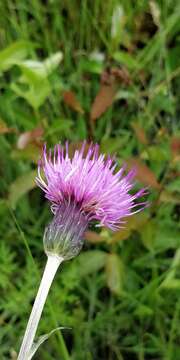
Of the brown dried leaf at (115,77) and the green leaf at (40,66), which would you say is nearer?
the green leaf at (40,66)

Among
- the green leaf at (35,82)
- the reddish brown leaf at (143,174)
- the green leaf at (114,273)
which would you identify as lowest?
the green leaf at (114,273)

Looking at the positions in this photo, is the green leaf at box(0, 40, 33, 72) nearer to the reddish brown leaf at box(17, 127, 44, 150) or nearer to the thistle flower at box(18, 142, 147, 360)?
the reddish brown leaf at box(17, 127, 44, 150)

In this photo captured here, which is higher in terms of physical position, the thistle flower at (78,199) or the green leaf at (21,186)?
the thistle flower at (78,199)

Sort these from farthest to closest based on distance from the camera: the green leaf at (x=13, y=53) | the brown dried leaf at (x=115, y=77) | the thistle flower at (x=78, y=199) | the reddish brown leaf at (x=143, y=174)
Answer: the brown dried leaf at (x=115, y=77), the green leaf at (x=13, y=53), the reddish brown leaf at (x=143, y=174), the thistle flower at (x=78, y=199)

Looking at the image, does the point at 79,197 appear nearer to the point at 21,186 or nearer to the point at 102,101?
the point at 21,186

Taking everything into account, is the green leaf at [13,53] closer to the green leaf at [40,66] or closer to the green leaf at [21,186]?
the green leaf at [40,66]

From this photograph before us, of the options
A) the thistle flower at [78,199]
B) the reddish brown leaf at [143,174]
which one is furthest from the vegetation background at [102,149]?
the thistle flower at [78,199]

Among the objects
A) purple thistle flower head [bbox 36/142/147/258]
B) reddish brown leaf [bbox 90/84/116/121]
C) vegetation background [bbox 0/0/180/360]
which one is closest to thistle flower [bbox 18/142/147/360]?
purple thistle flower head [bbox 36/142/147/258]
